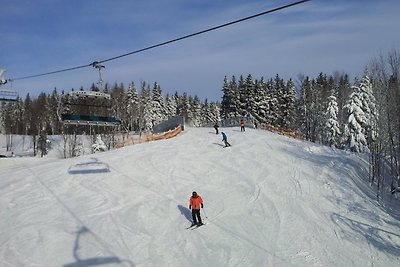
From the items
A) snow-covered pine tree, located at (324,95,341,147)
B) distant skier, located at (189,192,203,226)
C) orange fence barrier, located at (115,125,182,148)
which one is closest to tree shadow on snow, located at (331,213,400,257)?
distant skier, located at (189,192,203,226)

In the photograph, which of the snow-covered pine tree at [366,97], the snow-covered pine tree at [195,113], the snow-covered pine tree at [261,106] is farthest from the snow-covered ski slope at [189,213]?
the snow-covered pine tree at [195,113]

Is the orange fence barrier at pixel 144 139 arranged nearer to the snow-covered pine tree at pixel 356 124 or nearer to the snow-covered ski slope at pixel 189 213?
the snow-covered ski slope at pixel 189 213

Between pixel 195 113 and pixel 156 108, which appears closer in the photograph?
pixel 156 108

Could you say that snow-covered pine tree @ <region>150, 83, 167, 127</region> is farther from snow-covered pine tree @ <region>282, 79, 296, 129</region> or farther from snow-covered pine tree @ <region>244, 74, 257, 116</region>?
snow-covered pine tree @ <region>282, 79, 296, 129</region>

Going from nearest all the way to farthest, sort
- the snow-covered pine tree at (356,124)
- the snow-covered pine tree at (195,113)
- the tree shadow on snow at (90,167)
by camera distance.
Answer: the tree shadow on snow at (90,167) < the snow-covered pine tree at (356,124) < the snow-covered pine tree at (195,113)

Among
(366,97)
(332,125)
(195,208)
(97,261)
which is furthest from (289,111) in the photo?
(97,261)

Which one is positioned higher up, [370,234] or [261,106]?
[261,106]

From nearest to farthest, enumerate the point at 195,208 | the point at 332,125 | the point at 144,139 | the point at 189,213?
the point at 195,208 < the point at 189,213 < the point at 144,139 < the point at 332,125

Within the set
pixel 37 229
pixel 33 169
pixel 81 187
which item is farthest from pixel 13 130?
pixel 37 229

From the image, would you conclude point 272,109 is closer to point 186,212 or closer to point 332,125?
point 332,125

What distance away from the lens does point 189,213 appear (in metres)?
20.6

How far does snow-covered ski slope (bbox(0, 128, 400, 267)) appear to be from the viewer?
1611 cm

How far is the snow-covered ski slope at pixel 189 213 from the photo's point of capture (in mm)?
16109

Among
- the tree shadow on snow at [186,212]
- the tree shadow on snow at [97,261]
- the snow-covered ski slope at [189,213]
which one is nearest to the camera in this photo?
the tree shadow on snow at [97,261]
